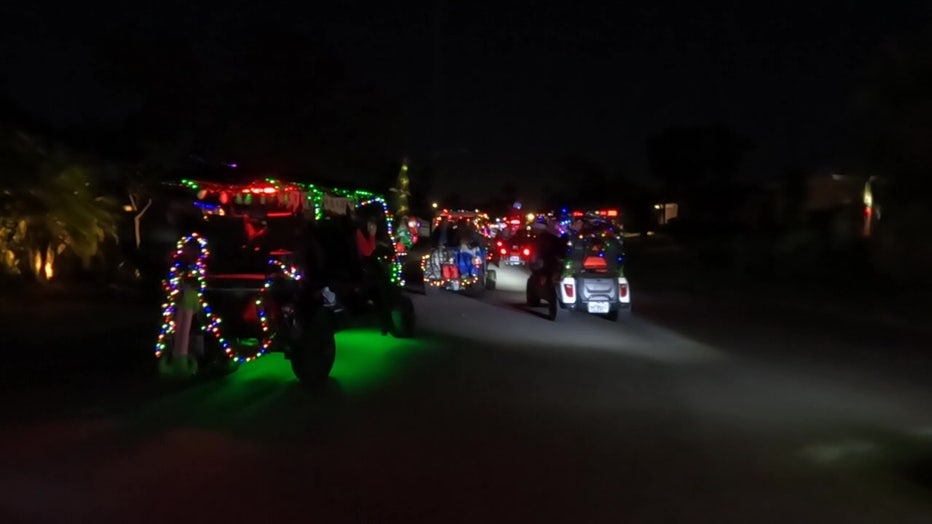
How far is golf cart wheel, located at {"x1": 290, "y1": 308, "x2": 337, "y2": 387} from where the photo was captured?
39.6 feet

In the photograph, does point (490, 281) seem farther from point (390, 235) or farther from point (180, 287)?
point (180, 287)

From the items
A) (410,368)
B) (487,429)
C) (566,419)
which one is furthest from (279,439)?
(410,368)

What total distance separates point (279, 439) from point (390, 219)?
316 inches

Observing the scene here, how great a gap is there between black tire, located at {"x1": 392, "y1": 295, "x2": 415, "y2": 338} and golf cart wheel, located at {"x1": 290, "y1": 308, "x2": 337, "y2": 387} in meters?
3.71

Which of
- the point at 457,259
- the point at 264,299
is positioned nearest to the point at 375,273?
the point at 264,299

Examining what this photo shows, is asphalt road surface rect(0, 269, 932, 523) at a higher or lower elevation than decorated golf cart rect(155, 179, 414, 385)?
lower

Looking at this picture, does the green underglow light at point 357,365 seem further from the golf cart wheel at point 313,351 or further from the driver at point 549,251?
the driver at point 549,251

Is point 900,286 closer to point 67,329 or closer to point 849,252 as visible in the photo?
point 849,252

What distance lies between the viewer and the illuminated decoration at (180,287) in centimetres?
1202

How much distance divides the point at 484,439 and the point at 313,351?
122 inches

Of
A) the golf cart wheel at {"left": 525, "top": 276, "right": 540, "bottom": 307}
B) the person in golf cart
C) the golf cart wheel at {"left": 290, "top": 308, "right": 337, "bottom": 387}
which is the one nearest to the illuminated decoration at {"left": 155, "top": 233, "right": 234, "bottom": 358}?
the golf cart wheel at {"left": 290, "top": 308, "right": 337, "bottom": 387}

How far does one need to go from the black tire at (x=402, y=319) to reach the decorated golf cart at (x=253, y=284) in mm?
1212

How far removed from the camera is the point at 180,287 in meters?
12.0

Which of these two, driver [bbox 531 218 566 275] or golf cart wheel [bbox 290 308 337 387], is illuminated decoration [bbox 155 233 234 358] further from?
driver [bbox 531 218 566 275]
